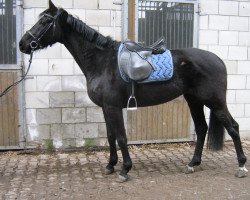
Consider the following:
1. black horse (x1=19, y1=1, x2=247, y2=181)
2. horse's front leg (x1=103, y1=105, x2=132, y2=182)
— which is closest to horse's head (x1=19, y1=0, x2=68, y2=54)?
black horse (x1=19, y1=1, x2=247, y2=181)

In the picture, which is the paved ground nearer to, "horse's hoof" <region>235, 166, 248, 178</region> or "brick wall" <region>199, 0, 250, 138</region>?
"horse's hoof" <region>235, 166, 248, 178</region>

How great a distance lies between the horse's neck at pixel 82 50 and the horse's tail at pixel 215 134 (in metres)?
1.70

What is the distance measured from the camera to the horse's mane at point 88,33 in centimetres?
430

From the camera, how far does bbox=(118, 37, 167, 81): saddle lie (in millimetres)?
4191

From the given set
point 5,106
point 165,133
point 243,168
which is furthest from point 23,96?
point 243,168

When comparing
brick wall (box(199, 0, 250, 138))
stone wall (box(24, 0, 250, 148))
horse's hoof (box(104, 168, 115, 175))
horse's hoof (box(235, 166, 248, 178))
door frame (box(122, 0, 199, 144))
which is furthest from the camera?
brick wall (box(199, 0, 250, 138))

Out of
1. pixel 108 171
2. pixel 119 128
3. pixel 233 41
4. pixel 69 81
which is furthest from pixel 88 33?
pixel 233 41

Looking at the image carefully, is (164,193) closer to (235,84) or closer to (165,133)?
(165,133)

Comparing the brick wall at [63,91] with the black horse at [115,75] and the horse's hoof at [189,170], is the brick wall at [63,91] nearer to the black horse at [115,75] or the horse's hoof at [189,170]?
the black horse at [115,75]

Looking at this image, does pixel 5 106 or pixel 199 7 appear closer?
pixel 5 106

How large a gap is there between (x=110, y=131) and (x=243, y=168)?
66.8 inches

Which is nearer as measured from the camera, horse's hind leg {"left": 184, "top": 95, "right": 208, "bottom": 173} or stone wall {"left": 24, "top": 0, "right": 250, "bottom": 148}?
horse's hind leg {"left": 184, "top": 95, "right": 208, "bottom": 173}

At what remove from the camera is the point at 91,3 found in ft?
18.3

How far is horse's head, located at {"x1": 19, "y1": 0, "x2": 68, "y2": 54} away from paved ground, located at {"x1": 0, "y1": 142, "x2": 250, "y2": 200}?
1.57 m
